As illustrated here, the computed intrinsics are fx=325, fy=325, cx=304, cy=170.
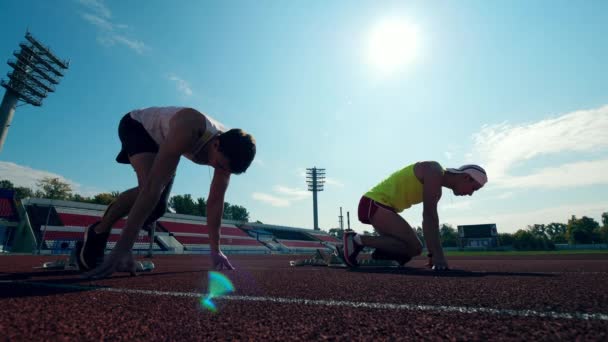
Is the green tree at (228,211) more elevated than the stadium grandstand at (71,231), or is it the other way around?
the green tree at (228,211)

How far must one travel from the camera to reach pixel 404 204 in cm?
445

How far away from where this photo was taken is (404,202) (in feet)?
14.5

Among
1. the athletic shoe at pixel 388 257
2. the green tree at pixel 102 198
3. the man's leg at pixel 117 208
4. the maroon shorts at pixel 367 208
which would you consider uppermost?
the green tree at pixel 102 198

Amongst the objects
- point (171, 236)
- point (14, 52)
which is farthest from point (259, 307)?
point (14, 52)

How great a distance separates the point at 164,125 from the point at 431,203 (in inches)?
117

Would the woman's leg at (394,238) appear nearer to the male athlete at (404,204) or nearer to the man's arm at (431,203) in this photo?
the male athlete at (404,204)

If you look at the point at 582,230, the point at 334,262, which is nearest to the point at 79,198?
the point at 334,262

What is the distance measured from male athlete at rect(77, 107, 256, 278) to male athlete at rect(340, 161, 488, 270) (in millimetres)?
2038

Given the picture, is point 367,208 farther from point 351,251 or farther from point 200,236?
point 200,236

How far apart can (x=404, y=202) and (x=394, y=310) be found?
3.27m

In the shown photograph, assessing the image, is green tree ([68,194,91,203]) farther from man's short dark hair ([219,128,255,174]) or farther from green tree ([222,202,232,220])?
man's short dark hair ([219,128,255,174])

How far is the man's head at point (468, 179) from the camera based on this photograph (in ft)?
12.4

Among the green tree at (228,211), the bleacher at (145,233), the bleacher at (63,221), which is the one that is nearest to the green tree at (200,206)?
the green tree at (228,211)

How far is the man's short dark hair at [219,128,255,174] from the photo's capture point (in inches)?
100
